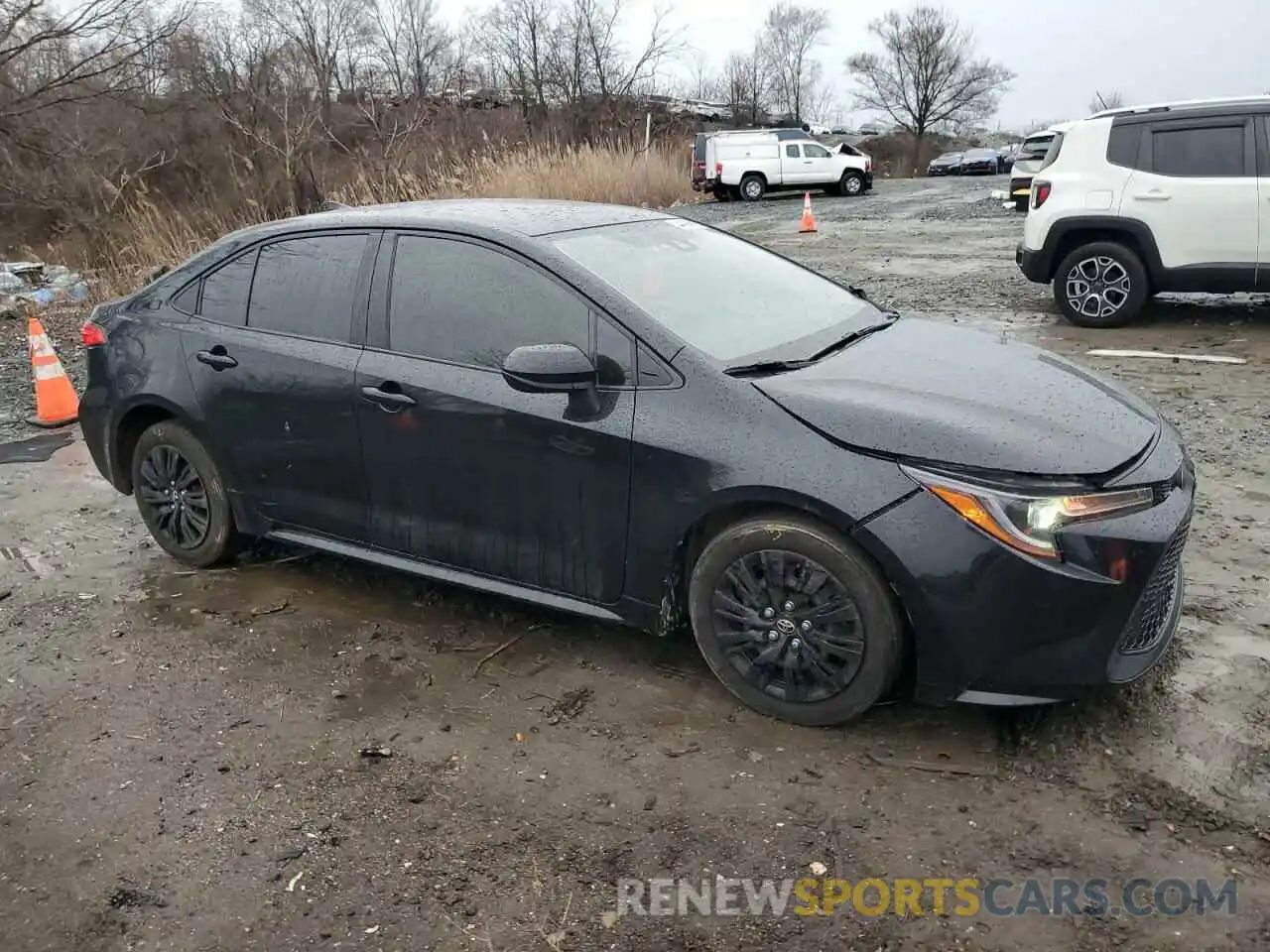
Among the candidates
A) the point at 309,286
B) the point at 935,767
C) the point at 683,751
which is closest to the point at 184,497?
the point at 309,286

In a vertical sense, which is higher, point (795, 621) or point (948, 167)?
point (948, 167)

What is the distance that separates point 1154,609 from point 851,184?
30068 mm

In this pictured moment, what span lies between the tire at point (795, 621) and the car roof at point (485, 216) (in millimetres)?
1445

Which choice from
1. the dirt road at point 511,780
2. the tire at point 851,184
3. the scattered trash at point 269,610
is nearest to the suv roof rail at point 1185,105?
the dirt road at point 511,780

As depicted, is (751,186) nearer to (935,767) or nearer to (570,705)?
(570,705)

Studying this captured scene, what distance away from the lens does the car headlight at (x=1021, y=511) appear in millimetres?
2799

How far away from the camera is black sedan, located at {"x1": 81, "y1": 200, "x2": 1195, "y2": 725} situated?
9.41 feet

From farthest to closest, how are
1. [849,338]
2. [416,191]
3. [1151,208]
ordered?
[416,191] < [1151,208] < [849,338]

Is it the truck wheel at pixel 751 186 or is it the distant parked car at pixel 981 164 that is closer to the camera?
the truck wheel at pixel 751 186

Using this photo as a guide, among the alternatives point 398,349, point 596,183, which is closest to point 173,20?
point 596,183

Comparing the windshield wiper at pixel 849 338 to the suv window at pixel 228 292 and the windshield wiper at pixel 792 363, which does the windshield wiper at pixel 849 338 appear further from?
the suv window at pixel 228 292

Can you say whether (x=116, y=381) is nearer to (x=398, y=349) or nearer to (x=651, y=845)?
(x=398, y=349)

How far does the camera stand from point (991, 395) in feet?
10.6

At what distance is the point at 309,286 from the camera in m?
4.13
